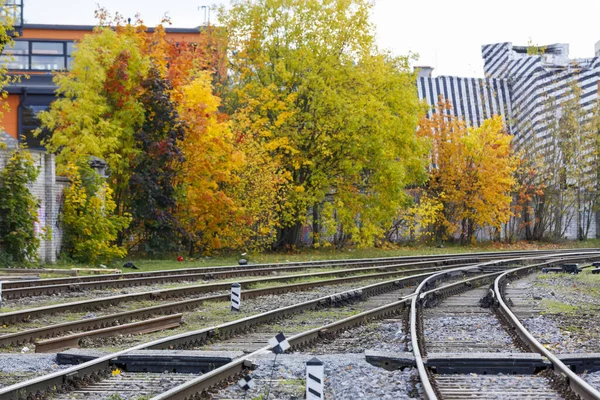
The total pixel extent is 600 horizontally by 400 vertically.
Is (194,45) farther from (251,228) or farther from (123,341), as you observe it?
(123,341)

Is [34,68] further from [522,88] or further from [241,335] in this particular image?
[522,88]

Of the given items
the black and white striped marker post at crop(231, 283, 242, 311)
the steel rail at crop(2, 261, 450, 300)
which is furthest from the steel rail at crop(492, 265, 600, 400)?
the steel rail at crop(2, 261, 450, 300)

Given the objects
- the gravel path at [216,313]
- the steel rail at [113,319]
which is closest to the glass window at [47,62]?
the gravel path at [216,313]

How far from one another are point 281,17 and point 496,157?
1707 centimetres

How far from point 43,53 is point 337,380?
38.3m

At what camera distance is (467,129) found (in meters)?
53.1

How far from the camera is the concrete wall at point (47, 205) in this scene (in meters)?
27.3

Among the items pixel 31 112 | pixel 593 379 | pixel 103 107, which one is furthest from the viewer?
pixel 31 112

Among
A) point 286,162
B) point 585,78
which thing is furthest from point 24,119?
point 585,78

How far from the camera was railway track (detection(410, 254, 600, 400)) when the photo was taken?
846 cm

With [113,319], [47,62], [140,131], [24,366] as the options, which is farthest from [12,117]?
[24,366]

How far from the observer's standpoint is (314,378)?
23.1ft

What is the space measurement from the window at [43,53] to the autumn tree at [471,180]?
2004 cm

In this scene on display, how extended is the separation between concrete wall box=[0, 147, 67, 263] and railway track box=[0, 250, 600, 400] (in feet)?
37.1
